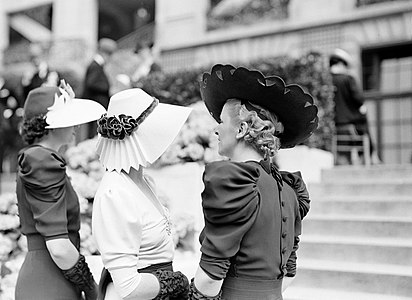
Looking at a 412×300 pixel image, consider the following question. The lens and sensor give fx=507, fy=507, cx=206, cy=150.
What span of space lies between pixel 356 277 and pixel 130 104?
9.14 ft

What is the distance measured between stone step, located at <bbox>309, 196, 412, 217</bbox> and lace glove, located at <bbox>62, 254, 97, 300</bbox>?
3409mm

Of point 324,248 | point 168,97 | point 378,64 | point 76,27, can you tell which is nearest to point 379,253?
point 324,248

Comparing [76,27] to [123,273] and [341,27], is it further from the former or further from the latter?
[123,273]

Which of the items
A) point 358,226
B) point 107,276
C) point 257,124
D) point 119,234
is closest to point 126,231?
point 119,234

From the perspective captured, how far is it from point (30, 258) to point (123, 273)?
0.77 meters

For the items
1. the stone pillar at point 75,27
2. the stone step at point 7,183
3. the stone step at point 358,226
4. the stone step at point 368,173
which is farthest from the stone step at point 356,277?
the stone pillar at point 75,27

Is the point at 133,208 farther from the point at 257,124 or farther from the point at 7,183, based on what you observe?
the point at 7,183

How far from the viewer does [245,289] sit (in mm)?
1950

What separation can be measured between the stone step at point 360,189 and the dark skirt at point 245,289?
391 centimetres

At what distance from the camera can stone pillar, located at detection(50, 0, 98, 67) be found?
19266 mm

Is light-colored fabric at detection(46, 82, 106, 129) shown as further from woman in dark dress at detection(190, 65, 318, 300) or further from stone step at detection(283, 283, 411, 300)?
stone step at detection(283, 283, 411, 300)

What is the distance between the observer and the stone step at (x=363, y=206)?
500 centimetres

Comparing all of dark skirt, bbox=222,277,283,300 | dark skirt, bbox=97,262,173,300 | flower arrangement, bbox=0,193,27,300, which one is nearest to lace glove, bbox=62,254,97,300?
dark skirt, bbox=97,262,173,300

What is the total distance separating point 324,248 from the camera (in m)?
4.63
